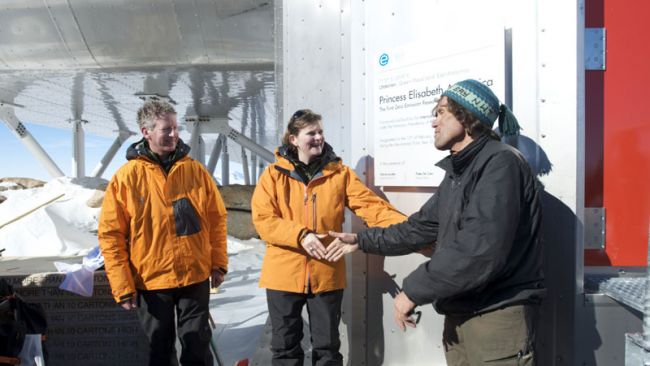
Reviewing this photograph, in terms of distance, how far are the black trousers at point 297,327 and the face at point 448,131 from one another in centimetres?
112

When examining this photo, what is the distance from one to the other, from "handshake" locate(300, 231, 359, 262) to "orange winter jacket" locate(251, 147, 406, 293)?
11 centimetres

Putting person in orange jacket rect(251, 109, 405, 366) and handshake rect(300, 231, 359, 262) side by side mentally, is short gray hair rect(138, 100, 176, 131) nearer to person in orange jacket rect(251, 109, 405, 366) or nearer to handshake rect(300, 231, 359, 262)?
person in orange jacket rect(251, 109, 405, 366)

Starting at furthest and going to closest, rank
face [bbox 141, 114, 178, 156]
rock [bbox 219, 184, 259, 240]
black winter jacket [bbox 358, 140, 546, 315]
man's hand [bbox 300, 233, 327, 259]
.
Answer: rock [bbox 219, 184, 259, 240]
face [bbox 141, 114, 178, 156]
man's hand [bbox 300, 233, 327, 259]
black winter jacket [bbox 358, 140, 546, 315]

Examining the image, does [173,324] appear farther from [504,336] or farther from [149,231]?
[504,336]

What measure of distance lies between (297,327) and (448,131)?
1391 millimetres

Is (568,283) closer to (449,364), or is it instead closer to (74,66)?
(449,364)

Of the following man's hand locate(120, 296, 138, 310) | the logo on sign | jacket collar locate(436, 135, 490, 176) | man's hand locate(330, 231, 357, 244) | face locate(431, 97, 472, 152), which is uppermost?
the logo on sign

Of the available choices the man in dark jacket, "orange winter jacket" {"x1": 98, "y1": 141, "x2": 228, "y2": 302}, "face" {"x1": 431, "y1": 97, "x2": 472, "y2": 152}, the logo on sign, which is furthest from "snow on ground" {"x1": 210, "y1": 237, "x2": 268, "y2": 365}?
"face" {"x1": 431, "y1": 97, "x2": 472, "y2": 152}

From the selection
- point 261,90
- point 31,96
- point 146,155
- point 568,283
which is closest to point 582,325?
point 568,283

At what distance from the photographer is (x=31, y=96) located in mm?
9898

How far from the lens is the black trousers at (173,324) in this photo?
2574 millimetres

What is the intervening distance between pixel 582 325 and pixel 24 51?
7.87 meters

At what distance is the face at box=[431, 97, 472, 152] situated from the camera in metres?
1.82

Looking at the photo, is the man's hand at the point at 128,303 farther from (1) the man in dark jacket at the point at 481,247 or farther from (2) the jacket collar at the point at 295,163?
A: (1) the man in dark jacket at the point at 481,247
